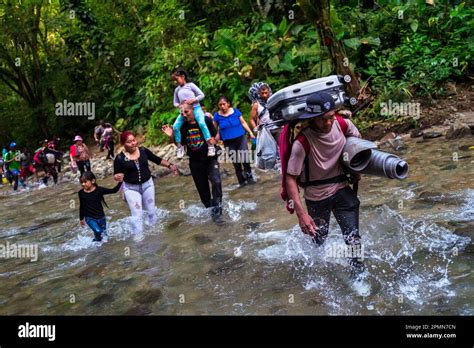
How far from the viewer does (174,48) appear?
17.6 metres

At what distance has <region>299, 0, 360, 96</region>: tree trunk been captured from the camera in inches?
426

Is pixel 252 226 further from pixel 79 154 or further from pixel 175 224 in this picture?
pixel 79 154

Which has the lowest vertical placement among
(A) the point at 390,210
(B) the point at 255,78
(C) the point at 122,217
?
(C) the point at 122,217

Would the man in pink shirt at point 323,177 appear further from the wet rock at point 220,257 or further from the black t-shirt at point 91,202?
the black t-shirt at point 91,202

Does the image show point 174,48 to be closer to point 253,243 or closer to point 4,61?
point 4,61

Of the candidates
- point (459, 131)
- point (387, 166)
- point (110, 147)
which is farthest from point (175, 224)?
point (110, 147)

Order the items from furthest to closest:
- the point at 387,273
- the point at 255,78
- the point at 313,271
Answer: the point at 255,78, the point at 313,271, the point at 387,273

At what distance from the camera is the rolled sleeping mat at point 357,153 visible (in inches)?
160

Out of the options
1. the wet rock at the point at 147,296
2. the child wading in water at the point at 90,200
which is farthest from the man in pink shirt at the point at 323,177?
the child wading in water at the point at 90,200

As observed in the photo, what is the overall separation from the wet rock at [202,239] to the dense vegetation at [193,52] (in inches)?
243

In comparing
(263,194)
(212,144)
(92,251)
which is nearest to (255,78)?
(263,194)

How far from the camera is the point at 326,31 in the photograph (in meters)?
11.1

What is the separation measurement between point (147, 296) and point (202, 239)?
1799 mm

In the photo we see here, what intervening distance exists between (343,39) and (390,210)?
7437mm
